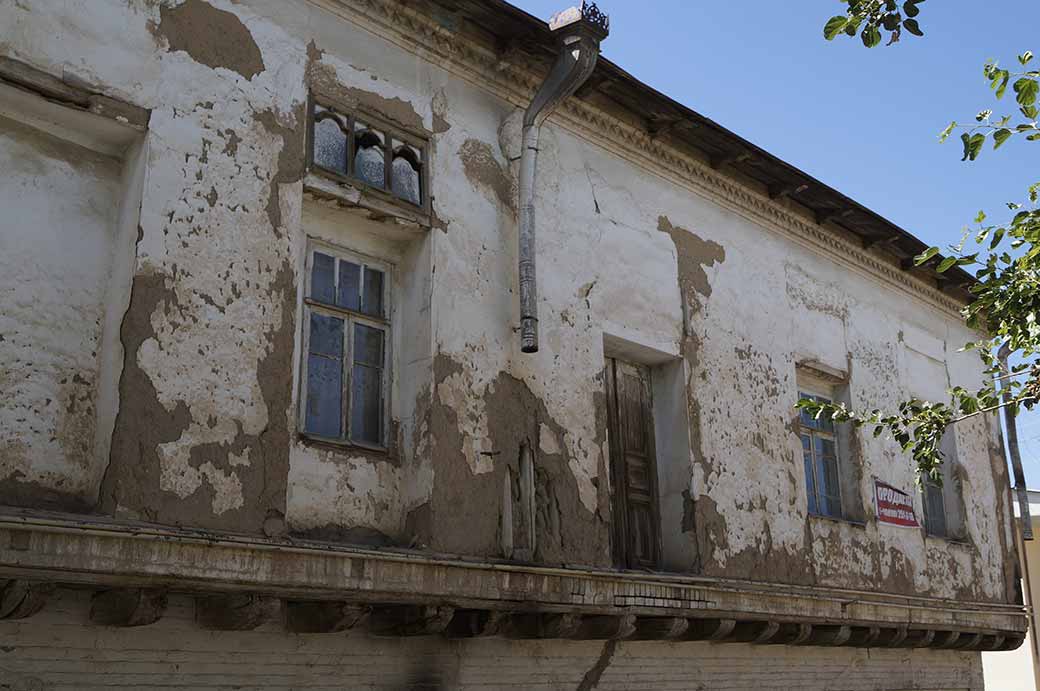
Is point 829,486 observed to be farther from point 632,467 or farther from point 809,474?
point 632,467

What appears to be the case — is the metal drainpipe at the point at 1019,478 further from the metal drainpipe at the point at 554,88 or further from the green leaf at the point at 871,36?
the green leaf at the point at 871,36

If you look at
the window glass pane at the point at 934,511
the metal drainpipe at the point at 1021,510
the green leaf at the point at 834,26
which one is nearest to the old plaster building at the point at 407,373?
the window glass pane at the point at 934,511

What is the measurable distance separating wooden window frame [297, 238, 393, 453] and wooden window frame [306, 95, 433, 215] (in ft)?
1.52

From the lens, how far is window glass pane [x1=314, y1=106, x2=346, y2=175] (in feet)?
24.1

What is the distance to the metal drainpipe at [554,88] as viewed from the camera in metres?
8.23

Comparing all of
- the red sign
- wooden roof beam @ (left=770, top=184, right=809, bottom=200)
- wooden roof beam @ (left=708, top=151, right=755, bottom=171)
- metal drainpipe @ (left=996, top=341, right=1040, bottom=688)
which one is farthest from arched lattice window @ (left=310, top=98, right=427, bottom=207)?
metal drainpipe @ (left=996, top=341, right=1040, bottom=688)

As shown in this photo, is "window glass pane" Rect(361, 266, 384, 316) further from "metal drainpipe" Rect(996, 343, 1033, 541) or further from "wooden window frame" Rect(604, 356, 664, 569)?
"metal drainpipe" Rect(996, 343, 1033, 541)

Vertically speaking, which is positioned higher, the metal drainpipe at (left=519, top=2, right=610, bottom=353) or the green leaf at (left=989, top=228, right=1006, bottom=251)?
the metal drainpipe at (left=519, top=2, right=610, bottom=353)

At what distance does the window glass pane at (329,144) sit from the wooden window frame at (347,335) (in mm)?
520

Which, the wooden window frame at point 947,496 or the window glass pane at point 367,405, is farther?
the wooden window frame at point 947,496

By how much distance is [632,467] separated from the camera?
30.8ft

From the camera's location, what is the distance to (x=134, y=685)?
18.8 ft

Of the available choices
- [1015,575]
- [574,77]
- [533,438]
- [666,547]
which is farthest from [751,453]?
[1015,575]

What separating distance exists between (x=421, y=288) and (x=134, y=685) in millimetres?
3245
